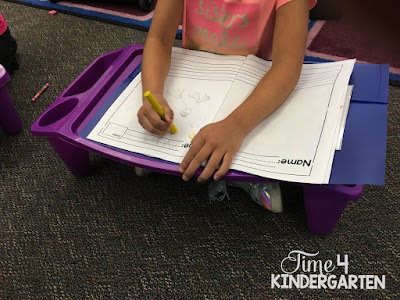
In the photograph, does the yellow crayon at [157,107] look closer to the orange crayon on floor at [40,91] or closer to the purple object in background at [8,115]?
the purple object in background at [8,115]

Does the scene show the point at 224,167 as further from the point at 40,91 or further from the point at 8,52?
the point at 8,52

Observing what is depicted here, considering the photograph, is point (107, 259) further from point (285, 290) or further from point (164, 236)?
point (285, 290)

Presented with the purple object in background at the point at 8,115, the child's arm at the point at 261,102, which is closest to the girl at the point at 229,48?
the child's arm at the point at 261,102

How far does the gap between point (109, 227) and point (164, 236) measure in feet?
0.38

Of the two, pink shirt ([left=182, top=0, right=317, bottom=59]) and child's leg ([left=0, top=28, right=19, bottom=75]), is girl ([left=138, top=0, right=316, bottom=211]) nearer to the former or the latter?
pink shirt ([left=182, top=0, right=317, bottom=59])

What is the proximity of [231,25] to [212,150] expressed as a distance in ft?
0.94

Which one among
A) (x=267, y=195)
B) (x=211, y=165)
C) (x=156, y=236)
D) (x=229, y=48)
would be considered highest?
(x=229, y=48)

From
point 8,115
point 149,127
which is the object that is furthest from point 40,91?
point 149,127

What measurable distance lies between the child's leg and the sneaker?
33.1 inches

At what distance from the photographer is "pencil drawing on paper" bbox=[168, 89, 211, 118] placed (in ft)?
2.05

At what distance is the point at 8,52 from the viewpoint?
1.11 m

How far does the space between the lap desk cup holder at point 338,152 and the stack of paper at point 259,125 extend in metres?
0.02

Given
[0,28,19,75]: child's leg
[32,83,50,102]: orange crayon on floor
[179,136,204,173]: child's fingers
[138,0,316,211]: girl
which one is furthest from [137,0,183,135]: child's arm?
[0,28,19,75]: child's leg

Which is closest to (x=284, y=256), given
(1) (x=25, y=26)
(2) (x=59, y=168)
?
(2) (x=59, y=168)
